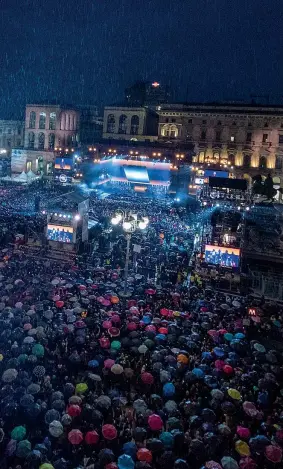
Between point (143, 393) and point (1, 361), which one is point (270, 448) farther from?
point (1, 361)

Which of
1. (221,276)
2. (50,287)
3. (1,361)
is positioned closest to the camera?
(1,361)

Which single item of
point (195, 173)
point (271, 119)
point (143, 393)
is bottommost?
point (143, 393)

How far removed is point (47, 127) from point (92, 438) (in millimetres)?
61101

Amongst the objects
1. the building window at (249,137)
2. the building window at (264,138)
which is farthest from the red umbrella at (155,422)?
the building window at (249,137)

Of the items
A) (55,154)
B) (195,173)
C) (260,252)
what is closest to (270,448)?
(260,252)

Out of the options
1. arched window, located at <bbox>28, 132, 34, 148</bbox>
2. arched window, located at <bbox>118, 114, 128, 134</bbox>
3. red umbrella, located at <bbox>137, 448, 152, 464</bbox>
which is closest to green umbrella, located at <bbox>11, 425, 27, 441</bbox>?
red umbrella, located at <bbox>137, 448, 152, 464</bbox>

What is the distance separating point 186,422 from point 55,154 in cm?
5562

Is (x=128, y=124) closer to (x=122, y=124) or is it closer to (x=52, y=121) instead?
(x=122, y=124)

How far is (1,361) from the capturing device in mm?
11461

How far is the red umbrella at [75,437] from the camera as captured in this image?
28.6 feet

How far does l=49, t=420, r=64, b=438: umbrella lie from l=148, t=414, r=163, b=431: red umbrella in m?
2.17

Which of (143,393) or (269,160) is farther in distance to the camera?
(269,160)

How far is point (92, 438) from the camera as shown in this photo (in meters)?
8.80

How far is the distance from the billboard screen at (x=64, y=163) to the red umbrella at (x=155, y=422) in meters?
48.1
